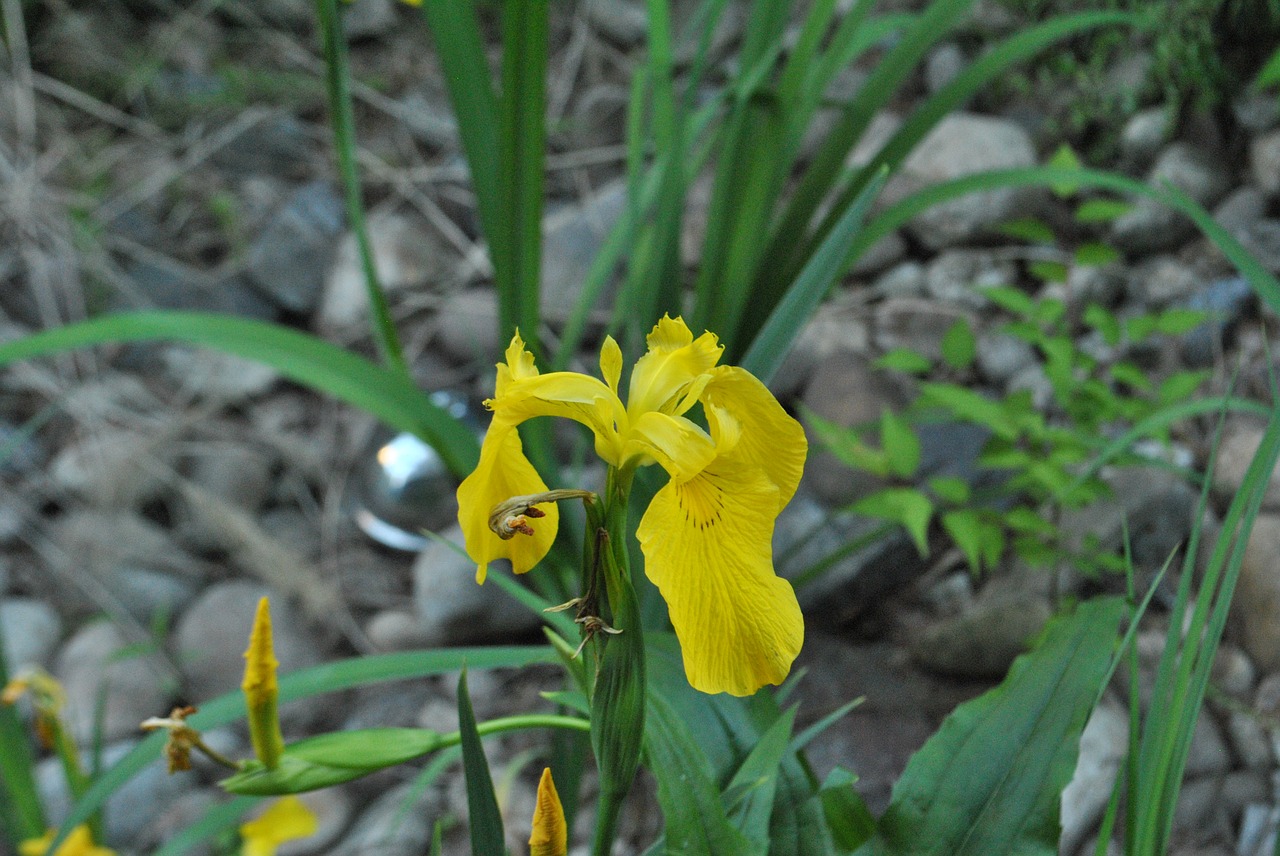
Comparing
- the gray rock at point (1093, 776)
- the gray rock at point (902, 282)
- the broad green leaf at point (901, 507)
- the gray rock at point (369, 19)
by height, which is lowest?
the gray rock at point (1093, 776)

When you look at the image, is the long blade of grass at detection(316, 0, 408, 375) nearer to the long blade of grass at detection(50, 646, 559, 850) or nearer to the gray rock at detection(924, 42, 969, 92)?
the long blade of grass at detection(50, 646, 559, 850)

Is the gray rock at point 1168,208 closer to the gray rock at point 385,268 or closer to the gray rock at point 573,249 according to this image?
the gray rock at point 573,249

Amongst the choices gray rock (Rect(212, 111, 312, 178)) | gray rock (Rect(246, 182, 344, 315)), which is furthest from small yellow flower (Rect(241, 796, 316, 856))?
gray rock (Rect(212, 111, 312, 178))

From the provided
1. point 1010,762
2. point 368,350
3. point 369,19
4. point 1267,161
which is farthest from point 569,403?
point 369,19

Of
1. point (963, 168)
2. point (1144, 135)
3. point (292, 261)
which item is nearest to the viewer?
point (1144, 135)

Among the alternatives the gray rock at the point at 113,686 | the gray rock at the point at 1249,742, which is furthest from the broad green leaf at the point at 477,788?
the gray rock at the point at 113,686

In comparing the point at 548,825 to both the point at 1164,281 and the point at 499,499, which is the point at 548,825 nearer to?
the point at 499,499
